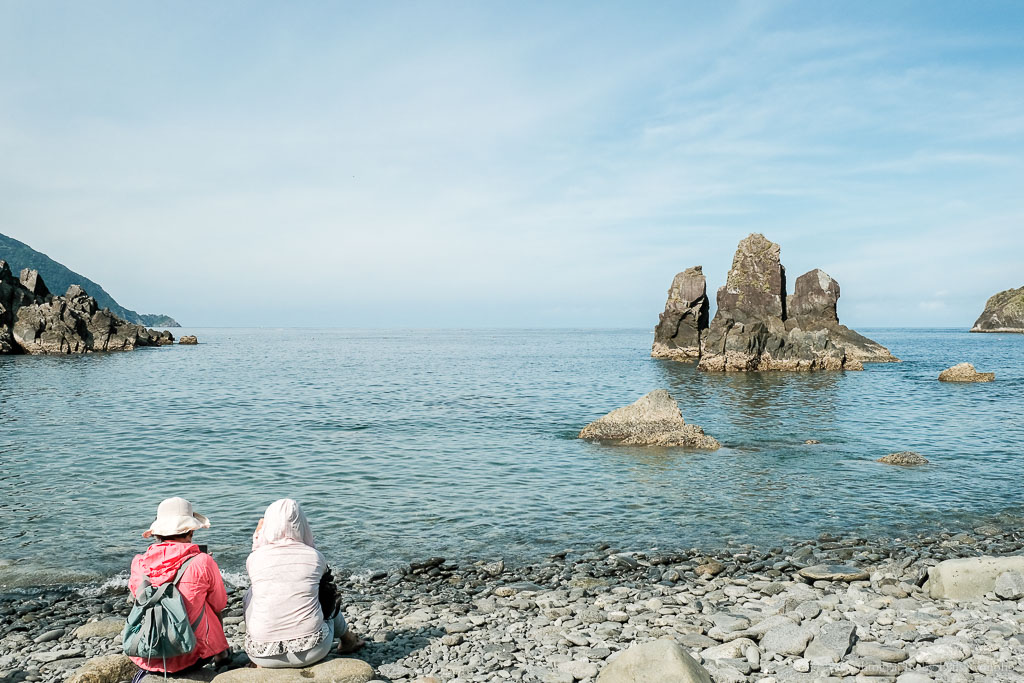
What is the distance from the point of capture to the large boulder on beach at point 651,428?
2759 centimetres

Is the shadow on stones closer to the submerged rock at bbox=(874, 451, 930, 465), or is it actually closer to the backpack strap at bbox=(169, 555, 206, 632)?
the backpack strap at bbox=(169, 555, 206, 632)

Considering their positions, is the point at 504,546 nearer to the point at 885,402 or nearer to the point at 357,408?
the point at 357,408

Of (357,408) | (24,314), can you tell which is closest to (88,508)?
(357,408)

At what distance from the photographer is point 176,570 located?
756 centimetres

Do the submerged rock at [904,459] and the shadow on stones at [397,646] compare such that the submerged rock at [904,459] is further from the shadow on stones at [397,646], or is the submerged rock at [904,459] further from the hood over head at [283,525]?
the hood over head at [283,525]

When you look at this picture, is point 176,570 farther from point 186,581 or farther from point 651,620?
point 651,620

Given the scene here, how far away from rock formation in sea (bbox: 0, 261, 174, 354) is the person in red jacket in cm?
10937

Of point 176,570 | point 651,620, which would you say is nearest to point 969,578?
point 651,620

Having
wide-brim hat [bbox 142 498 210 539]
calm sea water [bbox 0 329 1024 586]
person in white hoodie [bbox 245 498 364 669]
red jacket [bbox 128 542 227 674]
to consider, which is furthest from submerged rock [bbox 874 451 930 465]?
wide-brim hat [bbox 142 498 210 539]

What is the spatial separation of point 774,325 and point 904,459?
2580 inches

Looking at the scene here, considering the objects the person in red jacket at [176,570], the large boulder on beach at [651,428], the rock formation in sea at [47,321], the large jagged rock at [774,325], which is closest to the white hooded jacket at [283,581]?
the person in red jacket at [176,570]

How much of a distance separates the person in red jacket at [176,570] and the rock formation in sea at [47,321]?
109 m

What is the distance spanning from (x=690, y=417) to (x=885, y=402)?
1524 cm

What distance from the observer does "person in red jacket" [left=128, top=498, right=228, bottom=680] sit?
7.54 m
